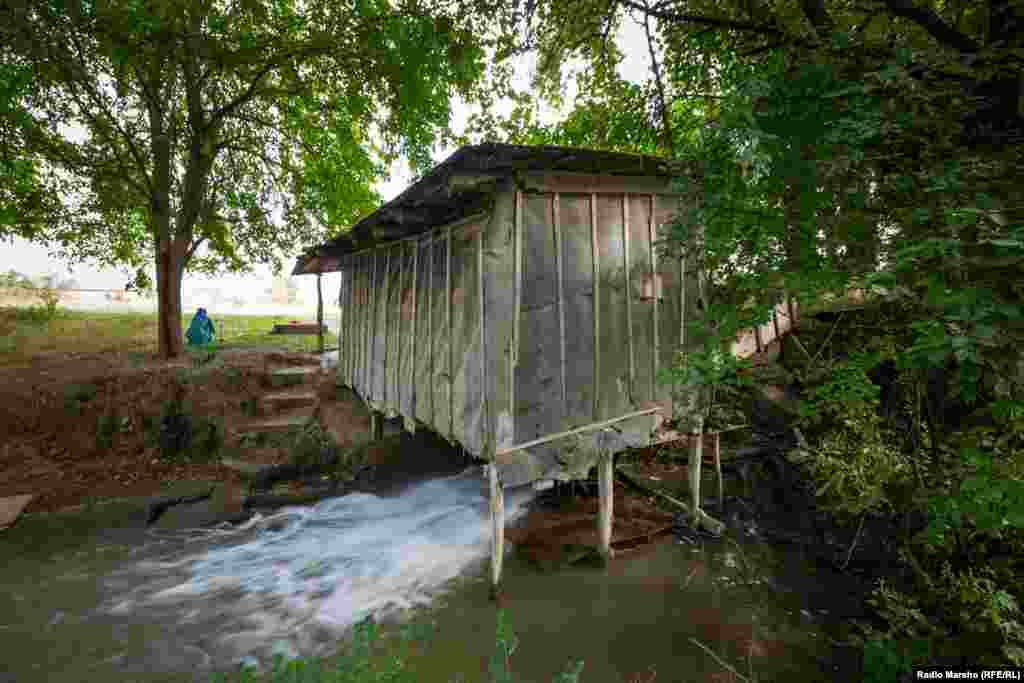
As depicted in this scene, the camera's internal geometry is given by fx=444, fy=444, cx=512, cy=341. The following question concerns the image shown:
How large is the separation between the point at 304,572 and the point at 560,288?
5.10 meters

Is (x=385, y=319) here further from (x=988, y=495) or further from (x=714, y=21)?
(x=988, y=495)

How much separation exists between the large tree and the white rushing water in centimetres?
746

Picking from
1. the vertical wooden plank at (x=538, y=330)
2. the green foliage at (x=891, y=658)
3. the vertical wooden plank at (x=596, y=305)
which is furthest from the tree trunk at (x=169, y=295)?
the green foliage at (x=891, y=658)

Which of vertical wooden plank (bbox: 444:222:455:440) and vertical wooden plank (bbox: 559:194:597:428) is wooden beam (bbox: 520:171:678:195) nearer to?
vertical wooden plank (bbox: 559:194:597:428)

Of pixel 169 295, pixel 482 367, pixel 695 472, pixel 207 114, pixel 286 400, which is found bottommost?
pixel 695 472

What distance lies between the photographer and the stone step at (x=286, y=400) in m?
9.82

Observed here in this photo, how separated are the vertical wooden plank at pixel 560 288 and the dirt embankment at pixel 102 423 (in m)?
6.71

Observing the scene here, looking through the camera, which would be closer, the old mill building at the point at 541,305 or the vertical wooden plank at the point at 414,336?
the old mill building at the point at 541,305

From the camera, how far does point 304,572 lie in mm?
5996

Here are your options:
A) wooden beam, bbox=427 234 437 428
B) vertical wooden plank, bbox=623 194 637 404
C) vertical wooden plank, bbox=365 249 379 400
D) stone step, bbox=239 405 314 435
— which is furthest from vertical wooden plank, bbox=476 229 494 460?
stone step, bbox=239 405 314 435

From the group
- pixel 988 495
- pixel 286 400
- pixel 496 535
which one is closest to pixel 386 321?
pixel 286 400

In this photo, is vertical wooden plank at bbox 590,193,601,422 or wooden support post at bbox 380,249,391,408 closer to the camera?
vertical wooden plank at bbox 590,193,601,422

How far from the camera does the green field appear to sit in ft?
42.1

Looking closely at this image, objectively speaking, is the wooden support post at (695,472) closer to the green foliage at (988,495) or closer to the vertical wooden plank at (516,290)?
the vertical wooden plank at (516,290)
